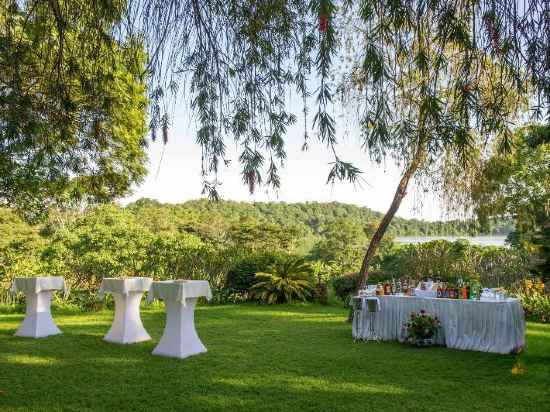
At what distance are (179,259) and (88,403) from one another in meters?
8.03

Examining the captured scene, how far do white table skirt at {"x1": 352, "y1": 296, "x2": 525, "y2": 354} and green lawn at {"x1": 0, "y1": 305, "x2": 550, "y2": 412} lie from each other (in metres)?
0.25

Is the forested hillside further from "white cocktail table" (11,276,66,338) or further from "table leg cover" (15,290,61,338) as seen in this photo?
"table leg cover" (15,290,61,338)

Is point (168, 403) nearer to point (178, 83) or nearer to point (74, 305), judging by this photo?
point (178, 83)

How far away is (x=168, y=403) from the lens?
4.09 m

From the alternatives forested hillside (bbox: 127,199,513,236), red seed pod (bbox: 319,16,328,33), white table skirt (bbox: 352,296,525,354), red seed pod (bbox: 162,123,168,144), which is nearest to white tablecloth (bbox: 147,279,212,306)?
white table skirt (bbox: 352,296,525,354)

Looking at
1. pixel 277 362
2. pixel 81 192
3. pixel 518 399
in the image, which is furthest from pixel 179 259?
pixel 518 399

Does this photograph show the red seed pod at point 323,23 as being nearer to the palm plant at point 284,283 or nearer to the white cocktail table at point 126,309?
the white cocktail table at point 126,309

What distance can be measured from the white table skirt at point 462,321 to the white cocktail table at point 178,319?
2417 millimetres

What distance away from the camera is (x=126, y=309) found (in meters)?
6.85

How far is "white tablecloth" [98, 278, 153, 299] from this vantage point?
678cm

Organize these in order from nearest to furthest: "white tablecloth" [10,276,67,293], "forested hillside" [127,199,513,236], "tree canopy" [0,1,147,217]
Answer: "tree canopy" [0,1,147,217], "white tablecloth" [10,276,67,293], "forested hillside" [127,199,513,236]

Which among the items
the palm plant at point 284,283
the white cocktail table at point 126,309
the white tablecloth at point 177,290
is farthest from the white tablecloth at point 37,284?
the palm plant at point 284,283

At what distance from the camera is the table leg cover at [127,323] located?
6.70 metres

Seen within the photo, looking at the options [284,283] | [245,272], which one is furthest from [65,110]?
[245,272]
